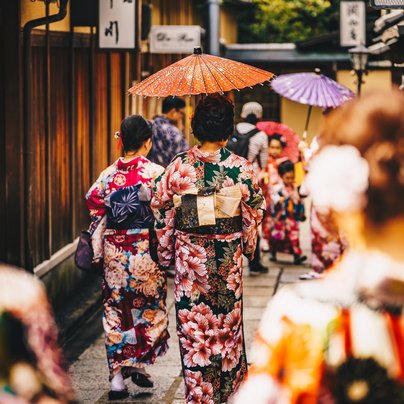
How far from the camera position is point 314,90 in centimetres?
1209

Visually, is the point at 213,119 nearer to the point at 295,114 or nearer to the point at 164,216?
the point at 164,216

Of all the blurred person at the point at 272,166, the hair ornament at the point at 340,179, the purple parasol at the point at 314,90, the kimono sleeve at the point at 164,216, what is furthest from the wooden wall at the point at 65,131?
the hair ornament at the point at 340,179

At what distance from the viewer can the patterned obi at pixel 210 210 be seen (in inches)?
236

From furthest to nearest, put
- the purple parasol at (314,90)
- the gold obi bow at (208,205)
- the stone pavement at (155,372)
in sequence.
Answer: the purple parasol at (314,90) < the stone pavement at (155,372) < the gold obi bow at (208,205)

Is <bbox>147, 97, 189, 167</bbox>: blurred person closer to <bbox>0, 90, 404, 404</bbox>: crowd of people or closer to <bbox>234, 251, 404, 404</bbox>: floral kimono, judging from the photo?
<bbox>0, 90, 404, 404</bbox>: crowd of people

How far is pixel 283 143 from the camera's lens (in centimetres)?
1353

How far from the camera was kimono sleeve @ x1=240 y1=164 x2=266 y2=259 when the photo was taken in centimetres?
610

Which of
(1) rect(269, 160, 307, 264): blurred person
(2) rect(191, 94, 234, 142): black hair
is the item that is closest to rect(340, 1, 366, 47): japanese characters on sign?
(1) rect(269, 160, 307, 264): blurred person

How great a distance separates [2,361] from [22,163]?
6.44 m

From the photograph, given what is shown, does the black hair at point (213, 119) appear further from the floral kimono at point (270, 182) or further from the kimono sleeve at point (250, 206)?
the floral kimono at point (270, 182)

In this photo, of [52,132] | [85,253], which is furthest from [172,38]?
[85,253]

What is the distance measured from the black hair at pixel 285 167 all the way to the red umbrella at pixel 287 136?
0.14 metres

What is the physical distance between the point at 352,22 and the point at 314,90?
41.7 ft

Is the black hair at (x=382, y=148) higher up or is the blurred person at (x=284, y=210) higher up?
the black hair at (x=382, y=148)
